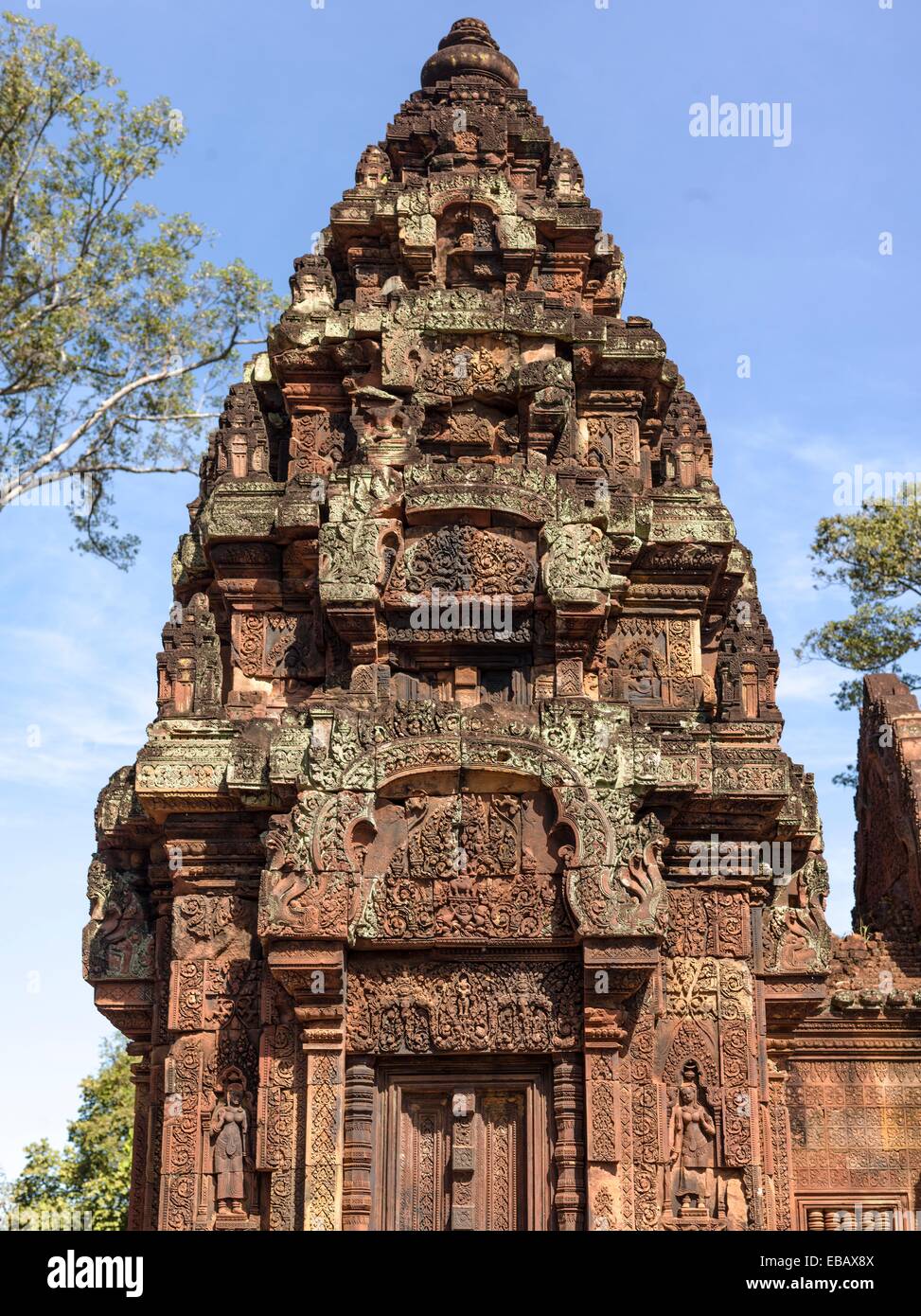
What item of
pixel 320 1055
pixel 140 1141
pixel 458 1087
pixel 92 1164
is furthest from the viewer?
pixel 92 1164

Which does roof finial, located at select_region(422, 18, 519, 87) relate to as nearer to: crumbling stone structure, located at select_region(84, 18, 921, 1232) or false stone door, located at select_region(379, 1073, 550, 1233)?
crumbling stone structure, located at select_region(84, 18, 921, 1232)

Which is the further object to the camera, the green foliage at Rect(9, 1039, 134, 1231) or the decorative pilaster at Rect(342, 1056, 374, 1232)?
the green foliage at Rect(9, 1039, 134, 1231)

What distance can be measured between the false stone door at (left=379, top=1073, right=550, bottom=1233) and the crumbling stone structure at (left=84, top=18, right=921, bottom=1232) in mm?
23

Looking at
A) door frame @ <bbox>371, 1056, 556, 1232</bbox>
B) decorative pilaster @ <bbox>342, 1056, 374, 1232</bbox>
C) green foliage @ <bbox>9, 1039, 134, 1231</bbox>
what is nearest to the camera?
decorative pilaster @ <bbox>342, 1056, 374, 1232</bbox>

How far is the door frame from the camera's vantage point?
1264 centimetres

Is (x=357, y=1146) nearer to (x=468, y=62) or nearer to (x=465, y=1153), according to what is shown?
(x=465, y=1153)

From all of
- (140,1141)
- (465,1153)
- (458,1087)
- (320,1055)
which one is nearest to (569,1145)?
(465,1153)

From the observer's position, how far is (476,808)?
43.3ft

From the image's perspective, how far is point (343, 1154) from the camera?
1261 cm

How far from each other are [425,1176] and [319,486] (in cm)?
539

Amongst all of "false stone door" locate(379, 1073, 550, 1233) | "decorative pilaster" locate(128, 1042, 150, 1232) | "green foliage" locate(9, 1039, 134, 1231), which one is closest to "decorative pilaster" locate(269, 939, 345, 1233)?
"false stone door" locate(379, 1073, 550, 1233)

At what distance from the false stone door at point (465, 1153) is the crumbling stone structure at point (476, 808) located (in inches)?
0.9

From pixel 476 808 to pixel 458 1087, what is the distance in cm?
195
